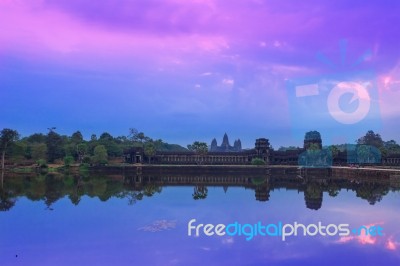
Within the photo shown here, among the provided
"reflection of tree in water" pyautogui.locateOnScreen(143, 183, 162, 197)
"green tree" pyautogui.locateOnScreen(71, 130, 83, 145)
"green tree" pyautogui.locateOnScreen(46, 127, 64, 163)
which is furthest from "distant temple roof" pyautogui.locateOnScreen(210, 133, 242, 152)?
"reflection of tree in water" pyautogui.locateOnScreen(143, 183, 162, 197)

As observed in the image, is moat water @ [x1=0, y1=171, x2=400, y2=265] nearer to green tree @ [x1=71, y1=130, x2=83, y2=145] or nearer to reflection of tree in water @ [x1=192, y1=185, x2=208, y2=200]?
reflection of tree in water @ [x1=192, y1=185, x2=208, y2=200]

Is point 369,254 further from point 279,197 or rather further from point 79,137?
point 79,137

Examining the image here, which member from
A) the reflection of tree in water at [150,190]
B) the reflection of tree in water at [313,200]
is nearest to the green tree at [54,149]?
the reflection of tree in water at [150,190]

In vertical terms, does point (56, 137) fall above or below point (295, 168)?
above

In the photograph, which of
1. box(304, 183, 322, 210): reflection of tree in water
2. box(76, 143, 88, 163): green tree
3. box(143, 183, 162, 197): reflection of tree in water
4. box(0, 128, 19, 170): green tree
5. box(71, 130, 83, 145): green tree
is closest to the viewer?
box(304, 183, 322, 210): reflection of tree in water

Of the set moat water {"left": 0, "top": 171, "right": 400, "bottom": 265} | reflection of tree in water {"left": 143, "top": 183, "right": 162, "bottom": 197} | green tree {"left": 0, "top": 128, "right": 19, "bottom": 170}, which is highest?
green tree {"left": 0, "top": 128, "right": 19, "bottom": 170}

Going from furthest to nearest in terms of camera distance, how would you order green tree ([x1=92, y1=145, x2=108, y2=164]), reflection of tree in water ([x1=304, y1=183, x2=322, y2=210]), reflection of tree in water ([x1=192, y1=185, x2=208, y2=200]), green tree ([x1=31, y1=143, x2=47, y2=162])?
green tree ([x1=31, y1=143, x2=47, y2=162])
green tree ([x1=92, y1=145, x2=108, y2=164])
reflection of tree in water ([x1=192, y1=185, x2=208, y2=200])
reflection of tree in water ([x1=304, y1=183, x2=322, y2=210])

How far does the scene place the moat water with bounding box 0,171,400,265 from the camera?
45.6 ft

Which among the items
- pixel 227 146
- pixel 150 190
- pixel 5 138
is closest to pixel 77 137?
pixel 5 138

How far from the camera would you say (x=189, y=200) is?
29406 mm

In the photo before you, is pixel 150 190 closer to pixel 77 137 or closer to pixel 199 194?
Result: pixel 199 194

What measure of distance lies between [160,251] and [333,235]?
24.0 feet

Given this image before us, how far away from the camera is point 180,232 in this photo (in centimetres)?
1734

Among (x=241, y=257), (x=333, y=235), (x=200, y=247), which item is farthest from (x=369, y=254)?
(x=200, y=247)
